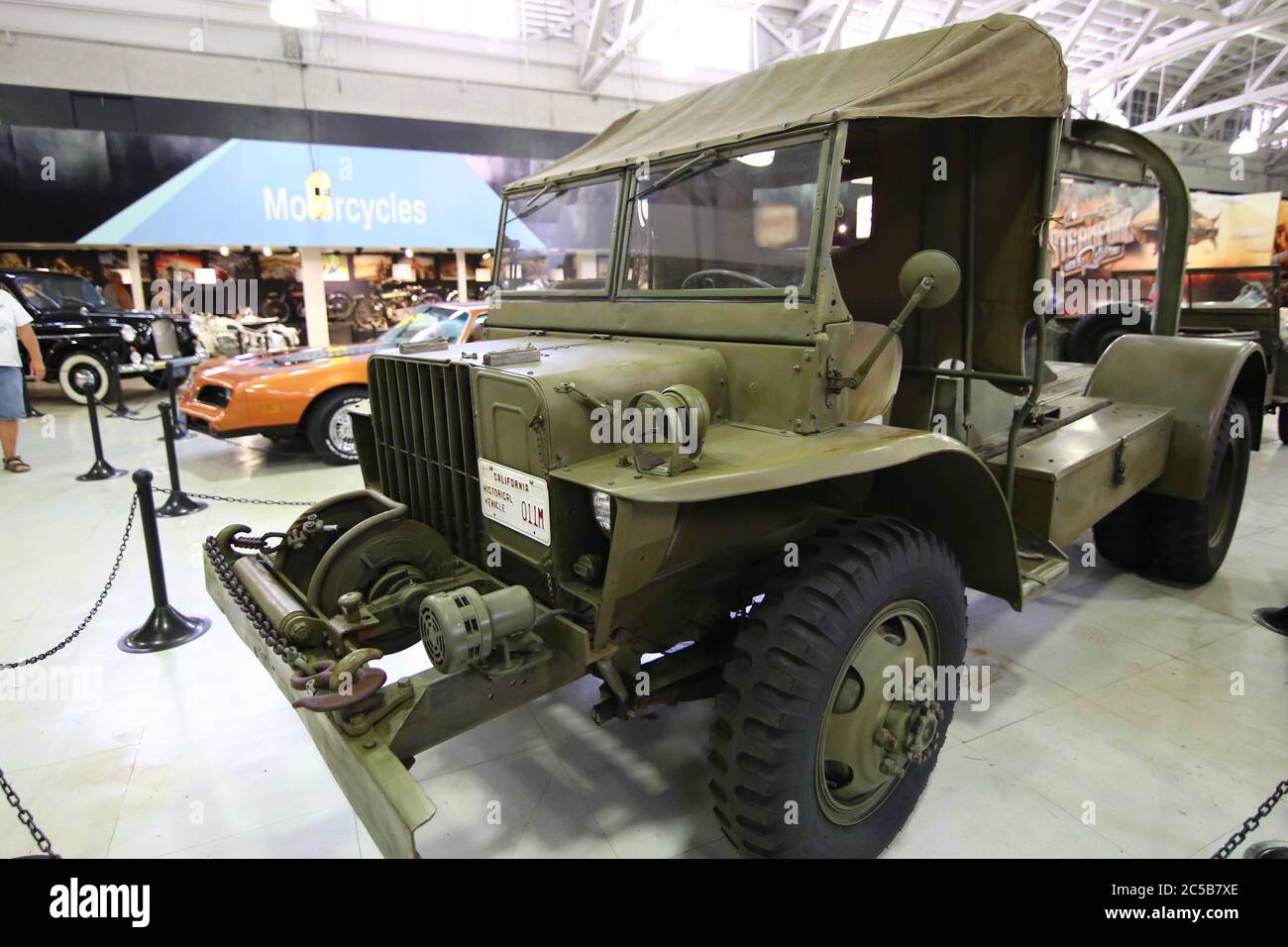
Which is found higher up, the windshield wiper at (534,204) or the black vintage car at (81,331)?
the windshield wiper at (534,204)

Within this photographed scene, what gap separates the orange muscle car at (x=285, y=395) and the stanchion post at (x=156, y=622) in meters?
3.40

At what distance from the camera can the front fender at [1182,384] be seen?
164 inches

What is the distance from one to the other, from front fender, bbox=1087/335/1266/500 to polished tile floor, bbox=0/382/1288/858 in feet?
2.56

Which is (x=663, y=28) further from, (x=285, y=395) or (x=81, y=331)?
(x=285, y=395)

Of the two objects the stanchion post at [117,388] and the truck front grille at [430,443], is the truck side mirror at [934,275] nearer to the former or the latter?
the truck front grille at [430,443]

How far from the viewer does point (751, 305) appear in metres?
2.66

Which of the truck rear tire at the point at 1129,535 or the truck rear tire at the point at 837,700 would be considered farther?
the truck rear tire at the point at 1129,535

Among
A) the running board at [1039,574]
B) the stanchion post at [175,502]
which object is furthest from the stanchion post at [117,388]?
the running board at [1039,574]

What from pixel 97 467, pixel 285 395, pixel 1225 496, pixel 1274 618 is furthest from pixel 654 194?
pixel 97 467

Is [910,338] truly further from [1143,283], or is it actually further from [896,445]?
[1143,283]

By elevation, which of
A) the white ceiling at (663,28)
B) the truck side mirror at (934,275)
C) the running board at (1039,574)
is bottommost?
the running board at (1039,574)

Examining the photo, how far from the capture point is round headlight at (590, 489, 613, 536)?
2061 mm

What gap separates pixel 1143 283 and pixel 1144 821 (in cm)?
1208

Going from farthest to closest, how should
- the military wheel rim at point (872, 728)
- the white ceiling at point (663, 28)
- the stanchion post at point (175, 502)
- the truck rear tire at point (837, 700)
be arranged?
the white ceiling at point (663, 28)
the stanchion post at point (175, 502)
the military wheel rim at point (872, 728)
the truck rear tire at point (837, 700)
